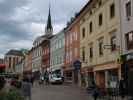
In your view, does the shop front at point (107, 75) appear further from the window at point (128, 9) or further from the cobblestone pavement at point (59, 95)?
the window at point (128, 9)

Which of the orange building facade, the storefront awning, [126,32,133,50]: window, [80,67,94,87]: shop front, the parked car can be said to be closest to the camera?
[126,32,133,50]: window

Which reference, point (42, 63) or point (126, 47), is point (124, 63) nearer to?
point (126, 47)

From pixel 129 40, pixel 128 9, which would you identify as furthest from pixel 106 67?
pixel 128 9

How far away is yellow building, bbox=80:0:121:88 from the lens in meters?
33.2

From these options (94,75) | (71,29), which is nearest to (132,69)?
(94,75)

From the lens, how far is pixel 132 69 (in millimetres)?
28984

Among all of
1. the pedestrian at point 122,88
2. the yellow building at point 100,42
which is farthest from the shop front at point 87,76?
the pedestrian at point 122,88

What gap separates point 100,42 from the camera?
38.7 m

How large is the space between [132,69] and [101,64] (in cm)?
869

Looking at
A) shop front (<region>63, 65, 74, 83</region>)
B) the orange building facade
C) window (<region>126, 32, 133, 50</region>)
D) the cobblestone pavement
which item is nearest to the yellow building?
window (<region>126, 32, 133, 50</region>)

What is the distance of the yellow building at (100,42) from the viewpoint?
33.2 meters

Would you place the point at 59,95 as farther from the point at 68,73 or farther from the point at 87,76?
the point at 68,73

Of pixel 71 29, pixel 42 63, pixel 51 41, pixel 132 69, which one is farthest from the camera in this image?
pixel 42 63

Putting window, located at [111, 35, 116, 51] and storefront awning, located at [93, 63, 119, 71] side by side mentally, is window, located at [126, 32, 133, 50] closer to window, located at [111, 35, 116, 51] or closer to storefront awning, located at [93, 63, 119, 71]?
storefront awning, located at [93, 63, 119, 71]
